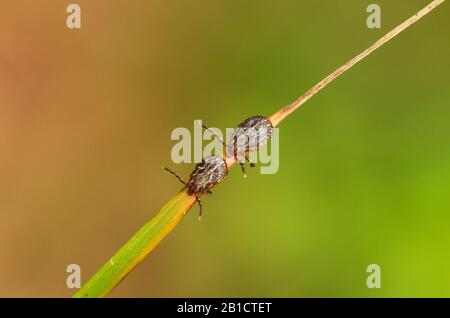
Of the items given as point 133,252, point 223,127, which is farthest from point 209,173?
point 223,127

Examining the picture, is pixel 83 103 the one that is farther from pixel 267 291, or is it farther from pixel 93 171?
pixel 267 291

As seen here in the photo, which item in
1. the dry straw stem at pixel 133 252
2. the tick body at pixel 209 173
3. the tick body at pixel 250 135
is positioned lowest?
the dry straw stem at pixel 133 252

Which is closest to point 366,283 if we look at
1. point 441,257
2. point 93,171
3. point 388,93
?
point 441,257

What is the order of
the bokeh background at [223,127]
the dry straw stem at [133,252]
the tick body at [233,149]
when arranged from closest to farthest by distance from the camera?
the dry straw stem at [133,252] < the tick body at [233,149] < the bokeh background at [223,127]

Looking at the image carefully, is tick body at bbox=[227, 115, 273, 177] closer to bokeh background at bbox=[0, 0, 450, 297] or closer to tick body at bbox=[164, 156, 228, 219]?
tick body at bbox=[164, 156, 228, 219]

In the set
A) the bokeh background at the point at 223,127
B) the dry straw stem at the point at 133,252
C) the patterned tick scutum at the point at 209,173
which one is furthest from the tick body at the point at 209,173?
the bokeh background at the point at 223,127

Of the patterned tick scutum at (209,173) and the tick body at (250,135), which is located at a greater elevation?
the tick body at (250,135)

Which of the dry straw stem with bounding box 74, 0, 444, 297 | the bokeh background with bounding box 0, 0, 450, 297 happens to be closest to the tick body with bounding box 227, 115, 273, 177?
the dry straw stem with bounding box 74, 0, 444, 297

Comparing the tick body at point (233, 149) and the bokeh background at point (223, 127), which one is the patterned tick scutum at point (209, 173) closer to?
the tick body at point (233, 149)
